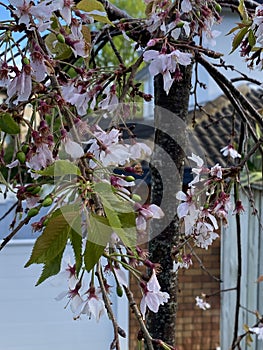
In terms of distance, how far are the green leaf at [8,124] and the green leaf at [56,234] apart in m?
0.12

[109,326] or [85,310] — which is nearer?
[85,310]

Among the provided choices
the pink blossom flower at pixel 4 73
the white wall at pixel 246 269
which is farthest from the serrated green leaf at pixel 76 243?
the white wall at pixel 246 269

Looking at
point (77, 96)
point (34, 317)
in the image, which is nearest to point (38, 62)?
point (77, 96)

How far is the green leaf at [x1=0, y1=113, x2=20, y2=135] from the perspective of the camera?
0.54 metres

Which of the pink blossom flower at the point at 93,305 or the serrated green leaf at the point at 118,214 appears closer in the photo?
the serrated green leaf at the point at 118,214

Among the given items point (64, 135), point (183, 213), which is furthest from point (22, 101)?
point (183, 213)

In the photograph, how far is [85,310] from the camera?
0.58 m

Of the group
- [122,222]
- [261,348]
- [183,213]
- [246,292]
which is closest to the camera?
[122,222]

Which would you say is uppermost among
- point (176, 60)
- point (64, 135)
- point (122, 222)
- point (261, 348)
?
point (176, 60)

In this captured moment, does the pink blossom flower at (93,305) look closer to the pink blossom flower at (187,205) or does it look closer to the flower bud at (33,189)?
the flower bud at (33,189)

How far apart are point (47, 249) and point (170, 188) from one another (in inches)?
19.5

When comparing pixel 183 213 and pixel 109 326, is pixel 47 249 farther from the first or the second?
pixel 109 326

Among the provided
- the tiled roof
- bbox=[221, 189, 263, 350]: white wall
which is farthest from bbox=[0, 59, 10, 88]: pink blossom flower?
the tiled roof

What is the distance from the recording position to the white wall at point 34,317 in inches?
107
